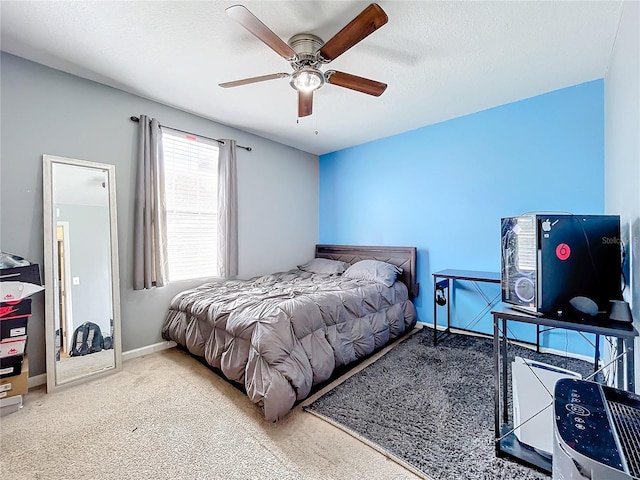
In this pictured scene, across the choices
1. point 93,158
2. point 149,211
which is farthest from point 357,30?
point 93,158

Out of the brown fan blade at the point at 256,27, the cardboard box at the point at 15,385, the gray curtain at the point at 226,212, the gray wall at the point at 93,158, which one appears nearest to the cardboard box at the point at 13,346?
the cardboard box at the point at 15,385

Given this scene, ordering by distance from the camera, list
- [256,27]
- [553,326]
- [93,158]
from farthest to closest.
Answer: [93,158] < [256,27] < [553,326]

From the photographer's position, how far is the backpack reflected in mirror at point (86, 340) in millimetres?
2316

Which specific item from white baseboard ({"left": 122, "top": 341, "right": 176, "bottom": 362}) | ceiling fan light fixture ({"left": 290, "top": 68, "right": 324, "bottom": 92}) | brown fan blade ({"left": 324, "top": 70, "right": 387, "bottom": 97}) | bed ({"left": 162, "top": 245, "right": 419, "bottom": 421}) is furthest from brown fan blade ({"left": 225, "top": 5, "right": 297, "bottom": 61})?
white baseboard ({"left": 122, "top": 341, "right": 176, "bottom": 362})

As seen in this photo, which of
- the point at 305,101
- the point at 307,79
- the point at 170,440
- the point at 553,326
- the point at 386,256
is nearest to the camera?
the point at 553,326

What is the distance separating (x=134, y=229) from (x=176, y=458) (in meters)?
2.01

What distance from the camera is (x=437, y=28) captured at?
182cm

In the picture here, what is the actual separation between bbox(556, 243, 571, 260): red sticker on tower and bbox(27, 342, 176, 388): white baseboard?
10.9ft

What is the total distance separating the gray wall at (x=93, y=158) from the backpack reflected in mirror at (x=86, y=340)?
20cm

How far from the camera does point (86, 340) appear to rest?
2.36 metres

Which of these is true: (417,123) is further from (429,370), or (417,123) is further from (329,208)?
(429,370)

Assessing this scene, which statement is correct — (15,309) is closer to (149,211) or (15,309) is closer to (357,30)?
(149,211)

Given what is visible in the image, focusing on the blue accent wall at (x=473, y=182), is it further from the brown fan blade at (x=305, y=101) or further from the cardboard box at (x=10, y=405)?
the cardboard box at (x=10, y=405)

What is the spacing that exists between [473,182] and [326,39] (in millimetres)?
2183
